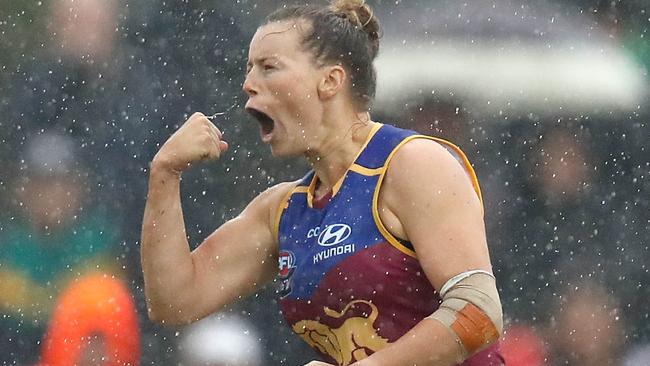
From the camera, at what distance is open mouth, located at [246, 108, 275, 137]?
11.4 ft

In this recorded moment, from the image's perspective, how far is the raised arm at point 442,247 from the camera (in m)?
3.03

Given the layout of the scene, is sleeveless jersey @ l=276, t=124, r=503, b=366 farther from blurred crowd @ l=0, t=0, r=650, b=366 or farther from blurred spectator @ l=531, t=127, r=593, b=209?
blurred spectator @ l=531, t=127, r=593, b=209

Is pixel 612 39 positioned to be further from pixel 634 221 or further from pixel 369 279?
pixel 369 279

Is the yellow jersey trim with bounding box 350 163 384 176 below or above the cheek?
below

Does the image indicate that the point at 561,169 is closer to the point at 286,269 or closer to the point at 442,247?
the point at 286,269

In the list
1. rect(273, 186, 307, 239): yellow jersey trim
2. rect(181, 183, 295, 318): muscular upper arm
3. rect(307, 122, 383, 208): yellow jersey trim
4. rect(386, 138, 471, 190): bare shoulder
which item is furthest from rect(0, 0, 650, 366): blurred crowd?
rect(386, 138, 471, 190): bare shoulder

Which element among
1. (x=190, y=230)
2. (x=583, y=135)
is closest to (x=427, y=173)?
(x=190, y=230)

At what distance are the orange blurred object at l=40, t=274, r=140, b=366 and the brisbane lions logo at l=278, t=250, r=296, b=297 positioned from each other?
1.97m

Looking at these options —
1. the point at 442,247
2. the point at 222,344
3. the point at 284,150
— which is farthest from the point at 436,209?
the point at 222,344

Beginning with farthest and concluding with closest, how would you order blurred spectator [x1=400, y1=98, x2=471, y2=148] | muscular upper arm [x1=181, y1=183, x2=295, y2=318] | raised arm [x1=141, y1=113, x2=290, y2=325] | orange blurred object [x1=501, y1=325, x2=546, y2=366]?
blurred spectator [x1=400, y1=98, x2=471, y2=148]
orange blurred object [x1=501, y1=325, x2=546, y2=366]
muscular upper arm [x1=181, y1=183, x2=295, y2=318]
raised arm [x1=141, y1=113, x2=290, y2=325]

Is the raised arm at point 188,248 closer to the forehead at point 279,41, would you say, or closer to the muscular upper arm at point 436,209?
the forehead at point 279,41

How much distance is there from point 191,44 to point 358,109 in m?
2.10

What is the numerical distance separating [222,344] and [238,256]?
1.80m

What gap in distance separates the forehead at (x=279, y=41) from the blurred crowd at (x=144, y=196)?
2.00 meters
